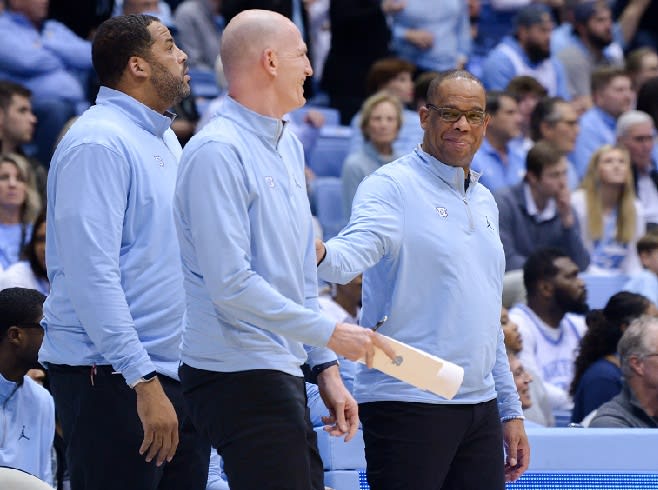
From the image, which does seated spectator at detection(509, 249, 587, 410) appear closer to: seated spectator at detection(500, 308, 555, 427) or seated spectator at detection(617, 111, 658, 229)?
seated spectator at detection(500, 308, 555, 427)

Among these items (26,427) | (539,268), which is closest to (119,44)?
(26,427)

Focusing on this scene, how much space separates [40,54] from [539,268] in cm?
404

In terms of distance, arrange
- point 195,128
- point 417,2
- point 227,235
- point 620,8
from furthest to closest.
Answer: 1. point 620,8
2. point 417,2
3. point 195,128
4. point 227,235

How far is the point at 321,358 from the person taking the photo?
3449mm

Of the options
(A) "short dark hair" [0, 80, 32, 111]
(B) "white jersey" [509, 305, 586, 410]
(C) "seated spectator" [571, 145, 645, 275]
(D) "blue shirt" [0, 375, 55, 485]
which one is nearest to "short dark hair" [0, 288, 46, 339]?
(D) "blue shirt" [0, 375, 55, 485]

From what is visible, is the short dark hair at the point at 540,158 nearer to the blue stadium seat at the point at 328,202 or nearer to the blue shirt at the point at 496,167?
the blue shirt at the point at 496,167

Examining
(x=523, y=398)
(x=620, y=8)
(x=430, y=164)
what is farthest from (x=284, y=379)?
(x=620, y=8)

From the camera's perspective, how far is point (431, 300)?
380 centimetres

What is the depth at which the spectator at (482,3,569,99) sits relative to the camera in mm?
11633

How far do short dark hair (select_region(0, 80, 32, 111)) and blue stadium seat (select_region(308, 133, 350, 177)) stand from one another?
2.40 metres

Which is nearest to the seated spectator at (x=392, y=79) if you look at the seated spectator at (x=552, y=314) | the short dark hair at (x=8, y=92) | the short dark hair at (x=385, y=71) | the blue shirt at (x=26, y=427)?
the short dark hair at (x=385, y=71)

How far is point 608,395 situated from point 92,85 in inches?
191

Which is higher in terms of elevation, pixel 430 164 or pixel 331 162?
Result: pixel 430 164

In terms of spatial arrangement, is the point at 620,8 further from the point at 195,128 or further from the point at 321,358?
the point at 321,358
